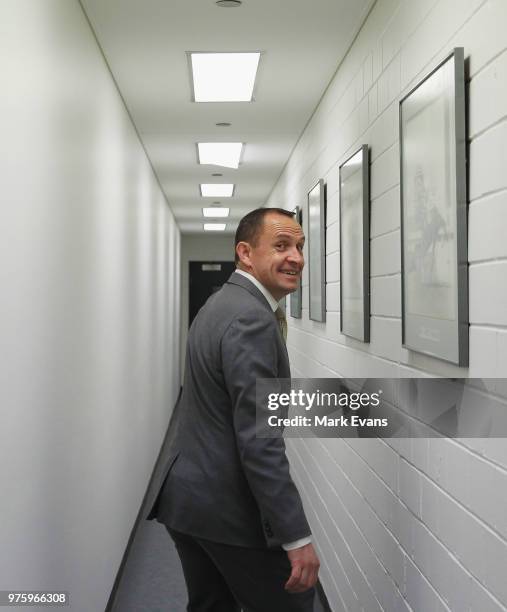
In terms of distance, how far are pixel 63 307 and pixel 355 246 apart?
118 centimetres

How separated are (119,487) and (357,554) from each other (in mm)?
1499

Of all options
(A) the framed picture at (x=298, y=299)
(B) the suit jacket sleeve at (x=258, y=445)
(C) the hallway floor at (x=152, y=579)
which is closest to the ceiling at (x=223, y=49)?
(A) the framed picture at (x=298, y=299)

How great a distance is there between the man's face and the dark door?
10.3 meters

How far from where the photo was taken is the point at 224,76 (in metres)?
3.67

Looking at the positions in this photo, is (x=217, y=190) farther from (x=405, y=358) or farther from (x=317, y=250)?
(x=405, y=358)

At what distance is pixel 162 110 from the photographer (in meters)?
4.29

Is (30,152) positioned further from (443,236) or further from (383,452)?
(383,452)

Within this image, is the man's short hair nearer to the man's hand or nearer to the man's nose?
the man's nose

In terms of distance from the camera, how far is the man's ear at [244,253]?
1.98 meters

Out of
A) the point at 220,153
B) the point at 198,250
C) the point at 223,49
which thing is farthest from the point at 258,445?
the point at 198,250

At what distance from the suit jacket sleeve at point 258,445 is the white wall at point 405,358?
398 millimetres

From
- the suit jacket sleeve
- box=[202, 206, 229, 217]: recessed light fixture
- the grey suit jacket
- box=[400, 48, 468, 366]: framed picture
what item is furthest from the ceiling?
box=[202, 206, 229, 217]: recessed light fixture

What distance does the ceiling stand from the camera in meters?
2.85

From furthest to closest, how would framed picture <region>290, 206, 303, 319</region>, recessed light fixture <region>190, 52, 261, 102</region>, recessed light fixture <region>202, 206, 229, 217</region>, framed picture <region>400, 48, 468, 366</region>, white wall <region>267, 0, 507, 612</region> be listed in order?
recessed light fixture <region>202, 206, 229, 217</region> → framed picture <region>290, 206, 303, 319</region> → recessed light fixture <region>190, 52, 261, 102</region> → framed picture <region>400, 48, 468, 366</region> → white wall <region>267, 0, 507, 612</region>
